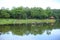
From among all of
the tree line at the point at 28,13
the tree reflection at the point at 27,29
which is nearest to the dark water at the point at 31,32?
the tree reflection at the point at 27,29

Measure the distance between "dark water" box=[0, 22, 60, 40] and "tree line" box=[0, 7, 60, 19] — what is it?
0.92 feet

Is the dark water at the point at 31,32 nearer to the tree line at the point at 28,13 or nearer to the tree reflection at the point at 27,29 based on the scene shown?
the tree reflection at the point at 27,29

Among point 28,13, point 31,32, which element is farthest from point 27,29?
point 28,13

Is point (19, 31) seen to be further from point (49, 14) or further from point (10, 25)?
point (49, 14)

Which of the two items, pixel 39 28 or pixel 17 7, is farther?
pixel 39 28

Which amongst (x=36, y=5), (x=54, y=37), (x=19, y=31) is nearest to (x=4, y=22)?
(x=19, y=31)

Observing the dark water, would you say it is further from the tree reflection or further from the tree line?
the tree line

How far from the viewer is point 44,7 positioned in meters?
4.23

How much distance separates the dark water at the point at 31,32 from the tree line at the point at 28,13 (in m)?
0.28

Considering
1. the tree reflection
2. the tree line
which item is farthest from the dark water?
the tree line

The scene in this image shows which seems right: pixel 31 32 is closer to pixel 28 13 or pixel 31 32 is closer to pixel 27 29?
pixel 27 29

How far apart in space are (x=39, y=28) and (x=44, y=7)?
0.58 metres

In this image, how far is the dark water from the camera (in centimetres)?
398

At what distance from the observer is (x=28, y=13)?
4105 mm
